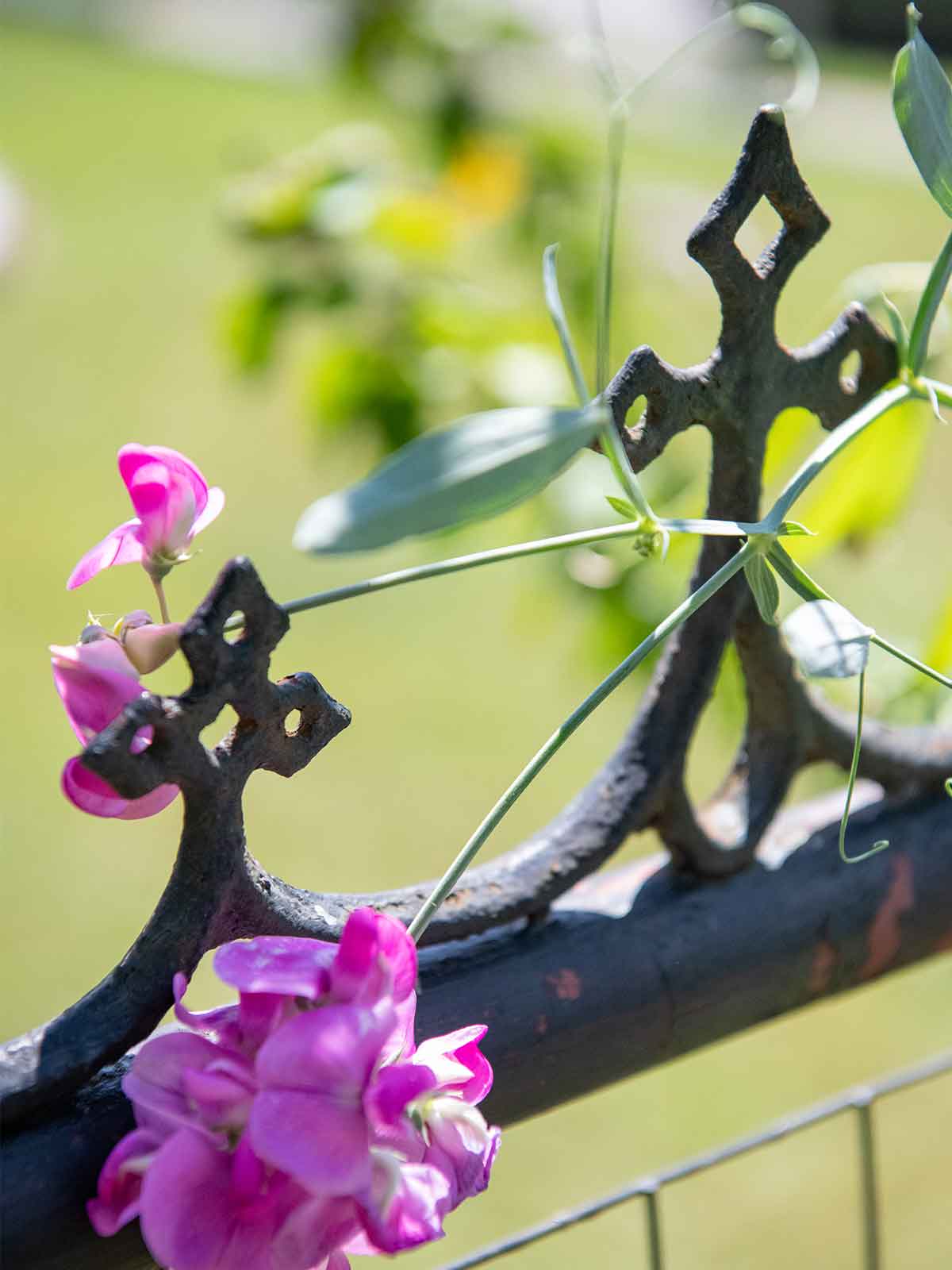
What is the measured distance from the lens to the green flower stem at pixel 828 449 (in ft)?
0.87

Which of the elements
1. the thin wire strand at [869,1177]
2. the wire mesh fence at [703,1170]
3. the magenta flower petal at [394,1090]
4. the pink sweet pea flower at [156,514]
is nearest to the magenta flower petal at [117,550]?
the pink sweet pea flower at [156,514]

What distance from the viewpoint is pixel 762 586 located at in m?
0.27

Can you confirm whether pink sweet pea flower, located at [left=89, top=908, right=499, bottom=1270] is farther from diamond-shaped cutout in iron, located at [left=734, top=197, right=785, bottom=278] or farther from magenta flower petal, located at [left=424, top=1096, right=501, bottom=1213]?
diamond-shaped cutout in iron, located at [left=734, top=197, right=785, bottom=278]

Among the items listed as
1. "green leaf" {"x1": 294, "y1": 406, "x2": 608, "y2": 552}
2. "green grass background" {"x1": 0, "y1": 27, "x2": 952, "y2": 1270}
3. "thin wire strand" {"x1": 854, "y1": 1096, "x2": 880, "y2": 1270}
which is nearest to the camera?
"green leaf" {"x1": 294, "y1": 406, "x2": 608, "y2": 552}

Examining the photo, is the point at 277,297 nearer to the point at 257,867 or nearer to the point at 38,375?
the point at 257,867

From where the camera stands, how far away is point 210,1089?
8.7 inches

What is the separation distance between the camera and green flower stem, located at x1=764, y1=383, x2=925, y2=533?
0.87 ft

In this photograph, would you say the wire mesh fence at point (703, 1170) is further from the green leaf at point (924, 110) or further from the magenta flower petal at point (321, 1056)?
the green leaf at point (924, 110)

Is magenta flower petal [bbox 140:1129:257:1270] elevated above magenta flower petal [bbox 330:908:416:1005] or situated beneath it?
situated beneath

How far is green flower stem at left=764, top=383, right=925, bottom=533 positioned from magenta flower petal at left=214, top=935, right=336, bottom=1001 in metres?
0.11

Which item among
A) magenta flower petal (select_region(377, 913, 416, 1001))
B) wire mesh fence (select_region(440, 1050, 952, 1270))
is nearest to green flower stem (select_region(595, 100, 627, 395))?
magenta flower petal (select_region(377, 913, 416, 1001))

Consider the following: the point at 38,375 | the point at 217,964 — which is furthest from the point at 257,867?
the point at 38,375

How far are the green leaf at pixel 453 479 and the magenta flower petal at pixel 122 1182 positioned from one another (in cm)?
10

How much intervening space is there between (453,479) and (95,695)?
3.0 inches
